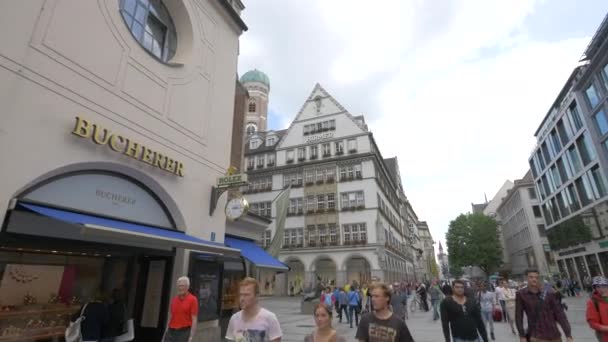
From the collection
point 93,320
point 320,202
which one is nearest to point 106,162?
point 93,320

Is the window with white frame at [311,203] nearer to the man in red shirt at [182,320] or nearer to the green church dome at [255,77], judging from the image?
the man in red shirt at [182,320]

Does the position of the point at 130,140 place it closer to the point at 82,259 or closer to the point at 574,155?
the point at 82,259

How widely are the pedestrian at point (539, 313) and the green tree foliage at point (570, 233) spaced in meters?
37.7

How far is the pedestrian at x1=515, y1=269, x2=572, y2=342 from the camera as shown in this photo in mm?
4871

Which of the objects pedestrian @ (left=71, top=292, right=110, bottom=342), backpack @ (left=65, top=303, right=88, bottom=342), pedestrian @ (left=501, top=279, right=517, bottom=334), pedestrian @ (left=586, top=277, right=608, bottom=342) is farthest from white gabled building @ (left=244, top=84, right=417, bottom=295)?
backpack @ (left=65, top=303, right=88, bottom=342)

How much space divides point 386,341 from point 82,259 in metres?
7.31

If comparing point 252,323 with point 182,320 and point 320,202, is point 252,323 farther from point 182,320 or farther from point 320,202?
point 320,202

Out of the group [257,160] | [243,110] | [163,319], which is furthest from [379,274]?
[163,319]

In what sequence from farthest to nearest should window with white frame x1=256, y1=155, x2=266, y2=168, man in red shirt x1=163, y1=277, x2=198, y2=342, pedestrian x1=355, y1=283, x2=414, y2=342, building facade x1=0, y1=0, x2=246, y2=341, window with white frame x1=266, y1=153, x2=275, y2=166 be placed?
1. window with white frame x1=256, y1=155, x2=266, y2=168
2. window with white frame x1=266, y1=153, x2=275, y2=166
3. building facade x1=0, y1=0, x2=246, y2=341
4. man in red shirt x1=163, y1=277, x2=198, y2=342
5. pedestrian x1=355, y1=283, x2=414, y2=342

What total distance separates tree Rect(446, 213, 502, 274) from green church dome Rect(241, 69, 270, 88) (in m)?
46.5

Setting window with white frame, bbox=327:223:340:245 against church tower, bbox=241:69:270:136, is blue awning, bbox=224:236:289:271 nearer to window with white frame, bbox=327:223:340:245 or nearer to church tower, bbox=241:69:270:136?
window with white frame, bbox=327:223:340:245

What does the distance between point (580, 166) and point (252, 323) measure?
1679 inches

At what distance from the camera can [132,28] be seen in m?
8.94

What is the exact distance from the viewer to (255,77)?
216 ft
